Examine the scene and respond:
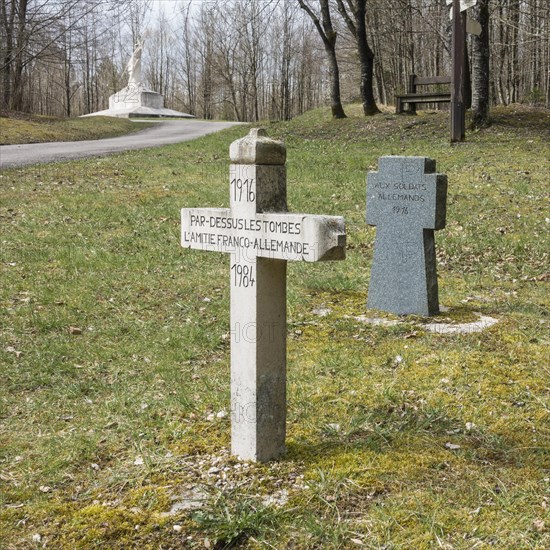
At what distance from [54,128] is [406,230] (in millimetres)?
22146

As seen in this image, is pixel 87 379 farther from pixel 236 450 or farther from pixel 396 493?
pixel 396 493

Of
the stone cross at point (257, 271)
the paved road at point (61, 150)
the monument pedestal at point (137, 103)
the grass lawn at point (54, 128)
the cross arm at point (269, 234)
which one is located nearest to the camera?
the cross arm at point (269, 234)

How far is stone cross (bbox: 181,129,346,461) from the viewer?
3588 mm

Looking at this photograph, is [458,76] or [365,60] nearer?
[458,76]

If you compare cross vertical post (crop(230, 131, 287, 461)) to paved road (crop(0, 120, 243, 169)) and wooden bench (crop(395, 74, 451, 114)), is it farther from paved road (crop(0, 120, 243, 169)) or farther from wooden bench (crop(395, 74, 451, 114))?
wooden bench (crop(395, 74, 451, 114))

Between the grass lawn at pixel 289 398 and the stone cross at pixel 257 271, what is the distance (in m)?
0.24

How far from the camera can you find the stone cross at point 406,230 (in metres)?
6.70

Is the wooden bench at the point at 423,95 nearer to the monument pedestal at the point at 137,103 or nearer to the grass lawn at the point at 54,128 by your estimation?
the grass lawn at the point at 54,128

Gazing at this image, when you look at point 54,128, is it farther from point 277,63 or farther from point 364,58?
point 277,63

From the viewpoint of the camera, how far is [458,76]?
15.8 metres

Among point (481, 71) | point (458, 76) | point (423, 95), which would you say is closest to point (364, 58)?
point (423, 95)

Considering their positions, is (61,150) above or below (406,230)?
above

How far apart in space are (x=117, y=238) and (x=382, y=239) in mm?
4423

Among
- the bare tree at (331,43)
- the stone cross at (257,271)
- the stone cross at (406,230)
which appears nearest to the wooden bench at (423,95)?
the bare tree at (331,43)
